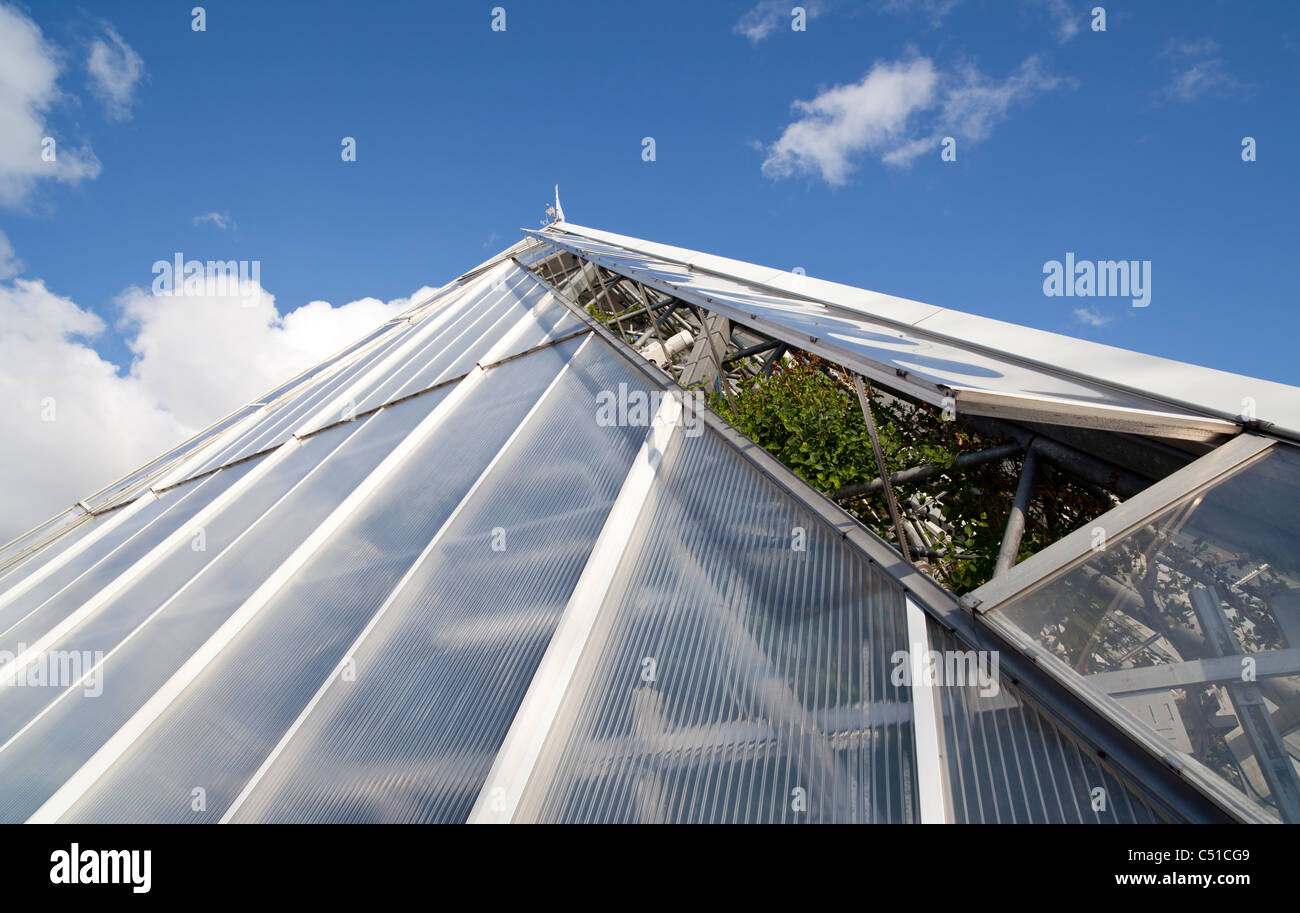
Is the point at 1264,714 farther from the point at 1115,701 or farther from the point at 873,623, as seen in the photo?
the point at 873,623

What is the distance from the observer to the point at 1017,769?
159cm

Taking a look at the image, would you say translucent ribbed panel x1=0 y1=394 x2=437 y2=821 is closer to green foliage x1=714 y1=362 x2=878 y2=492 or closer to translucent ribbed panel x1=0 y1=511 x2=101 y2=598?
green foliage x1=714 y1=362 x2=878 y2=492

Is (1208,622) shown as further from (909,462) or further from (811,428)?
(811,428)

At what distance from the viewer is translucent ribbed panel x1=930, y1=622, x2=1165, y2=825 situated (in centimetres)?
147

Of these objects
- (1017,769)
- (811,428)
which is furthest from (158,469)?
(1017,769)

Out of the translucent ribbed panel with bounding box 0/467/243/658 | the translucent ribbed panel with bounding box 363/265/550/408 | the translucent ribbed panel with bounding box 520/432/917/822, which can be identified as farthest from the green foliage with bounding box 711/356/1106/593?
the translucent ribbed panel with bounding box 0/467/243/658

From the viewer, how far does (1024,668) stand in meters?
1.81

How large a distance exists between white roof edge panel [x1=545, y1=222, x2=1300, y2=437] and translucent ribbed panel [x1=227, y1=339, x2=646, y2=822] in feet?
7.52

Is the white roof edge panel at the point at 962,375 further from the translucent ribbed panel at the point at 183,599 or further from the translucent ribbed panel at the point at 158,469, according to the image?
the translucent ribbed panel at the point at 158,469

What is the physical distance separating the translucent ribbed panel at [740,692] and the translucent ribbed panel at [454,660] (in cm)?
36

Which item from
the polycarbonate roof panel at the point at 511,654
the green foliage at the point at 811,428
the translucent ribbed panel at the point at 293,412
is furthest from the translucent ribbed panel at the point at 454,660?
the translucent ribbed panel at the point at 293,412

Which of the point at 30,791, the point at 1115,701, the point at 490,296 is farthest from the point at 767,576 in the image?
the point at 490,296

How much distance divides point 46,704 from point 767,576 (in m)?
5.06
